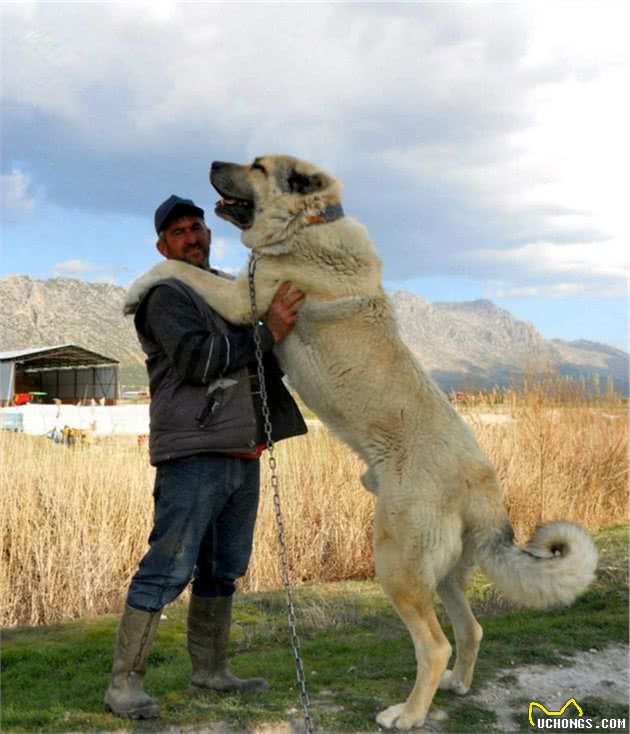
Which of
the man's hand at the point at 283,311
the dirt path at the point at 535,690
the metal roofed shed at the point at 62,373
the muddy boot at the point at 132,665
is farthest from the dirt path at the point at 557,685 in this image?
the metal roofed shed at the point at 62,373

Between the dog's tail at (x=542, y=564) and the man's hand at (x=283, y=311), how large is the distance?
1.39 metres

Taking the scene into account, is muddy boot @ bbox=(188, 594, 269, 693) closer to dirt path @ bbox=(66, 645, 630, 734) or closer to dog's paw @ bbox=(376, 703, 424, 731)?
dirt path @ bbox=(66, 645, 630, 734)

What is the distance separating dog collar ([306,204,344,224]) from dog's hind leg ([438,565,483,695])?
1992 mm

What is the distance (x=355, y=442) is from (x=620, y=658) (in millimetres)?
2631

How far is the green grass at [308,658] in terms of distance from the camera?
3.61 m

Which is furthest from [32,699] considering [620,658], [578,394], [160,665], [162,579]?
[578,394]

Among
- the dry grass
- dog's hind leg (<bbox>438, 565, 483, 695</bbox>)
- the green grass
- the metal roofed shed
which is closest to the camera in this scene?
the green grass

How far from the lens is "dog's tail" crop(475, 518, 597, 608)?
11.3 feet

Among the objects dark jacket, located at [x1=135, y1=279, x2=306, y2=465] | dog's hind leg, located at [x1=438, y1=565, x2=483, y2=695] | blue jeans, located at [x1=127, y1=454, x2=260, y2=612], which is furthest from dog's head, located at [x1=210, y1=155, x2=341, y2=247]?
dog's hind leg, located at [x1=438, y1=565, x2=483, y2=695]

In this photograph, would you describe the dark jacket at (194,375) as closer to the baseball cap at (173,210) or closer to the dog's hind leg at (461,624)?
the baseball cap at (173,210)

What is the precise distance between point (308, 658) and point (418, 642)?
4.99ft

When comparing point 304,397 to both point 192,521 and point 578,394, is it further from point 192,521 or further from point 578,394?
point 578,394

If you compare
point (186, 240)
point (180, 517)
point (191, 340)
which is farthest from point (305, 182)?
point (180, 517)

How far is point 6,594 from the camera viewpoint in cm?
624
